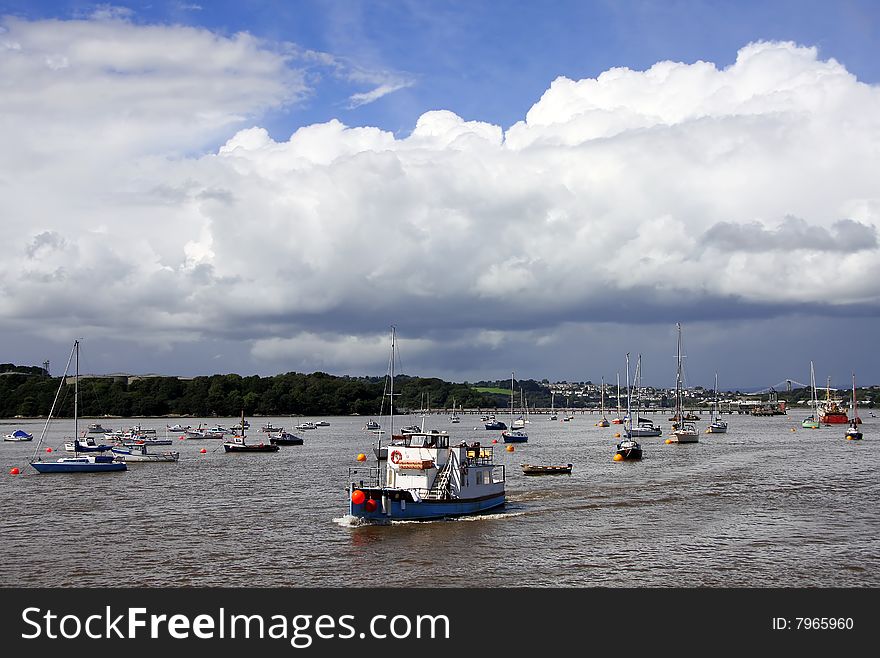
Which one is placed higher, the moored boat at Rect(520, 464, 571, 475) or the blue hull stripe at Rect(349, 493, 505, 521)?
the blue hull stripe at Rect(349, 493, 505, 521)

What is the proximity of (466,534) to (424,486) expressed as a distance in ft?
18.8

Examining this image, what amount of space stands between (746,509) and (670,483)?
18.8 m

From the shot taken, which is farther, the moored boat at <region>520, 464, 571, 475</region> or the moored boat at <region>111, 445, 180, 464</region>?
the moored boat at <region>111, 445, 180, 464</region>

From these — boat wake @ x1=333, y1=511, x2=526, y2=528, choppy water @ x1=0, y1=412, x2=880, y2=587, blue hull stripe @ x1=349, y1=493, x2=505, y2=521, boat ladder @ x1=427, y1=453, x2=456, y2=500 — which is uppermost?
boat ladder @ x1=427, y1=453, x2=456, y2=500

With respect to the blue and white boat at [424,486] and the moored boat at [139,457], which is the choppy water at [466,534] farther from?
the moored boat at [139,457]

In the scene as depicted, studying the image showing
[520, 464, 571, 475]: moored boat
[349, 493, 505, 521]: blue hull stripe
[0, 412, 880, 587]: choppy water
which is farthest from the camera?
[520, 464, 571, 475]: moored boat

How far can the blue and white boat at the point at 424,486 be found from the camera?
5275 centimetres

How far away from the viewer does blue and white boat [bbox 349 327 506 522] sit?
173 ft

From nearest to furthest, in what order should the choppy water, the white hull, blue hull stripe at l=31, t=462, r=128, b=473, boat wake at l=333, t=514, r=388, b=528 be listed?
the choppy water
boat wake at l=333, t=514, r=388, b=528
blue hull stripe at l=31, t=462, r=128, b=473
the white hull

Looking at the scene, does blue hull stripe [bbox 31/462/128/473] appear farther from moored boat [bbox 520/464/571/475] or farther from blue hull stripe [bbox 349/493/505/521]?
blue hull stripe [bbox 349/493/505/521]

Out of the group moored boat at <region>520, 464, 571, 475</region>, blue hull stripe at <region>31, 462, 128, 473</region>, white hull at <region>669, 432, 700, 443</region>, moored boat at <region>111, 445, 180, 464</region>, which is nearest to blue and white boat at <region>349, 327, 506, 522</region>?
moored boat at <region>520, 464, 571, 475</region>
